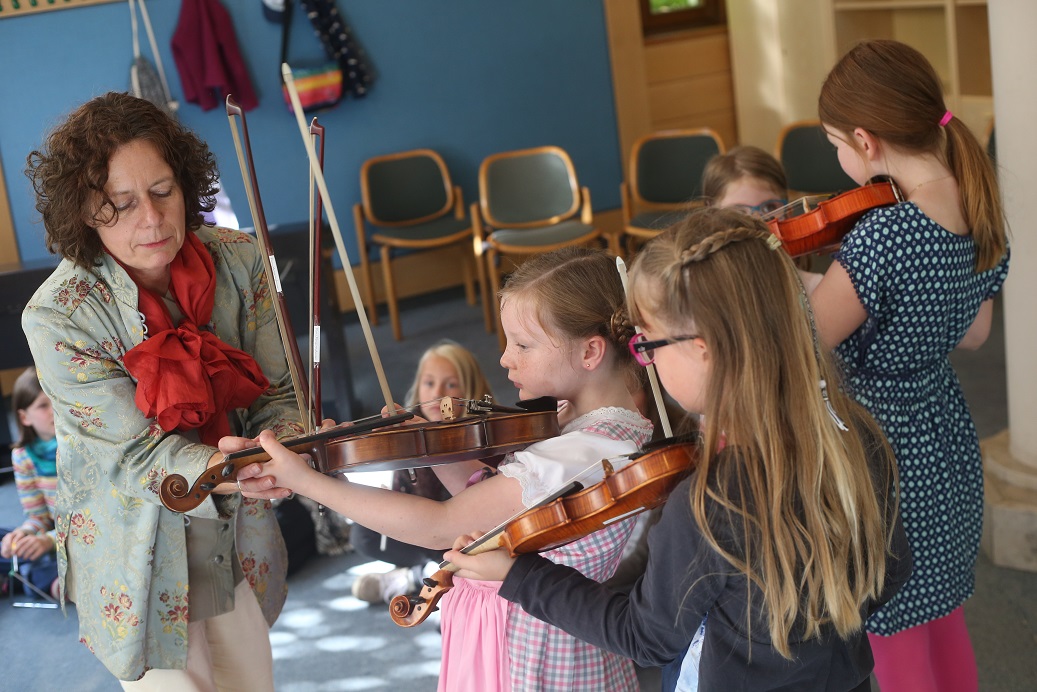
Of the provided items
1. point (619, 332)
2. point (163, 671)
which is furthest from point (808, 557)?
point (163, 671)

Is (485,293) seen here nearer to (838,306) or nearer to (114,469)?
(838,306)

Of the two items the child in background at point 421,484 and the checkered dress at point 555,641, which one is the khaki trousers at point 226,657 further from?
the child in background at point 421,484

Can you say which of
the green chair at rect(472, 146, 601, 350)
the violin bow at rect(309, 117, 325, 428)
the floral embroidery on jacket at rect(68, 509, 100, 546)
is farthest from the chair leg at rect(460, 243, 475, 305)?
the floral embroidery on jacket at rect(68, 509, 100, 546)

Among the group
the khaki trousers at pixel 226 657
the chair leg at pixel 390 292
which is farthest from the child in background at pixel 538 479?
the chair leg at pixel 390 292

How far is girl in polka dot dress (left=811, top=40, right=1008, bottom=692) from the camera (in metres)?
1.81

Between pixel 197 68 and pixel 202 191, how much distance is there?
431cm

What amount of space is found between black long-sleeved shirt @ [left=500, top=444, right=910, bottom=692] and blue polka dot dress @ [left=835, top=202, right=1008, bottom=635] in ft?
1.90

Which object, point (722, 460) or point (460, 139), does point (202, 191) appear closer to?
point (722, 460)

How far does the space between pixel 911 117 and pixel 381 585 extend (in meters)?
2.02

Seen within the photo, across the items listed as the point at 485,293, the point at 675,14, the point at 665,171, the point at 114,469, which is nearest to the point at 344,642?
the point at 114,469

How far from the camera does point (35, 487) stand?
11.2ft

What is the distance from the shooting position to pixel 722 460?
1.21m

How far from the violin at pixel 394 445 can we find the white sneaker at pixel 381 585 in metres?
1.63

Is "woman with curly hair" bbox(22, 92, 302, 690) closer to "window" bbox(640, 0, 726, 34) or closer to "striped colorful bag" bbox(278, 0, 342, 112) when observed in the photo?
"striped colorful bag" bbox(278, 0, 342, 112)
